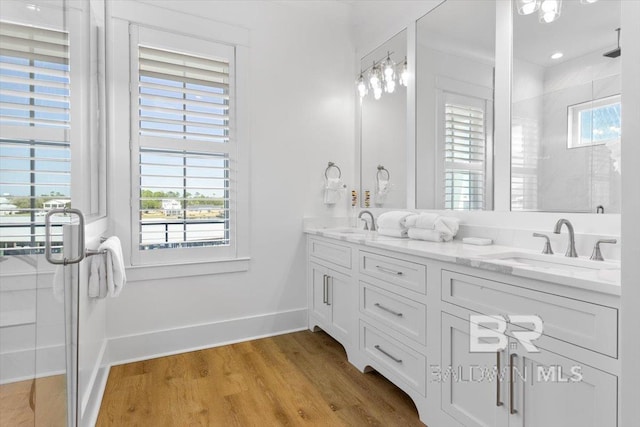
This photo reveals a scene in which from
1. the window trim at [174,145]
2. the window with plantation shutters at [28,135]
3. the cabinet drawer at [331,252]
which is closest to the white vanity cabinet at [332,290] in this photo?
the cabinet drawer at [331,252]

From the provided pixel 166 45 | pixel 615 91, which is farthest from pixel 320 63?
pixel 615 91

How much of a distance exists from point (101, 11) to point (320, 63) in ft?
5.38

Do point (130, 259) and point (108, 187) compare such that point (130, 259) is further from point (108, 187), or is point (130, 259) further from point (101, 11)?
point (101, 11)

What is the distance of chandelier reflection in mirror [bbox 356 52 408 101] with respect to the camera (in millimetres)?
2684

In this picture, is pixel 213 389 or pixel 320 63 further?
pixel 320 63

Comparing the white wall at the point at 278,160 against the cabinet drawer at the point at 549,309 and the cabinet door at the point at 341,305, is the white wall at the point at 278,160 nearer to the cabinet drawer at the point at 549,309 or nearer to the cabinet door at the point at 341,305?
the cabinet door at the point at 341,305

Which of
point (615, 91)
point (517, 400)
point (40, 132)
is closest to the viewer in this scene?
point (40, 132)

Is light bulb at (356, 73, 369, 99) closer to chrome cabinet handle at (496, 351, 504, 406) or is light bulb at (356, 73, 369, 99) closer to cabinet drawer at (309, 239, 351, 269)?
cabinet drawer at (309, 239, 351, 269)

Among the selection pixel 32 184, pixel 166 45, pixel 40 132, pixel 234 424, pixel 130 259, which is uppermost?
pixel 166 45

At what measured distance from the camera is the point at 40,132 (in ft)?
2.72

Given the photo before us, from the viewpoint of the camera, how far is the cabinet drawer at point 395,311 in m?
1.70

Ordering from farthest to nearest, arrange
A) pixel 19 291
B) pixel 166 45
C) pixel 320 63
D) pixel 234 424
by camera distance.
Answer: pixel 320 63 → pixel 166 45 → pixel 234 424 → pixel 19 291

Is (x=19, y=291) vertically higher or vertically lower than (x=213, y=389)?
higher

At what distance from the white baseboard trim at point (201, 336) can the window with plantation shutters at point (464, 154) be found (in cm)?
161
